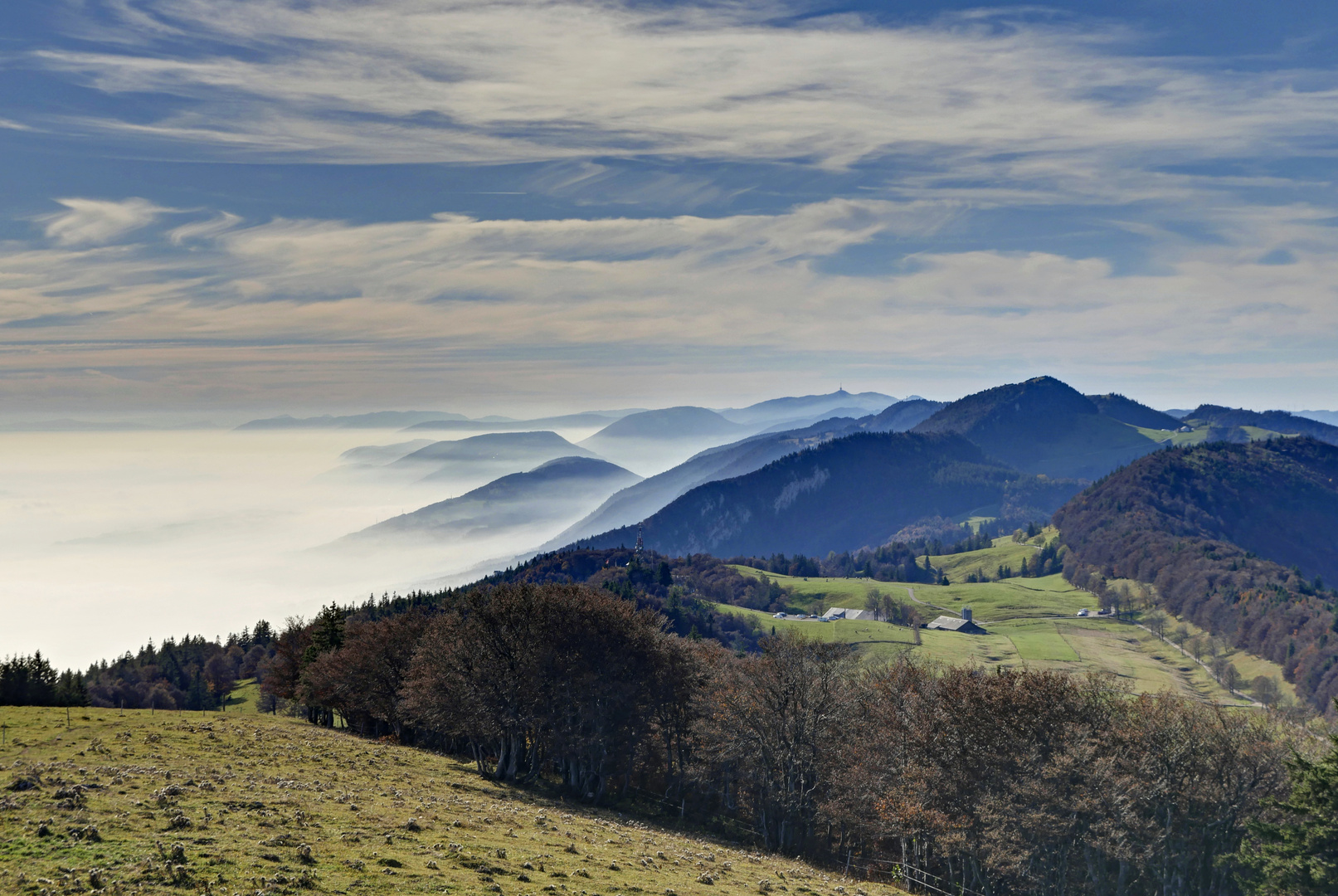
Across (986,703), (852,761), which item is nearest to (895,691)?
(852,761)

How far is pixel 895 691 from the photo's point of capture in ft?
244

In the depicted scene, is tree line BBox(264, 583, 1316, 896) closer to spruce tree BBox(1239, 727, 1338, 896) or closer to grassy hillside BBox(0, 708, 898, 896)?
spruce tree BBox(1239, 727, 1338, 896)

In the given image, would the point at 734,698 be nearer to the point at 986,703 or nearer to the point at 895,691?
the point at 895,691

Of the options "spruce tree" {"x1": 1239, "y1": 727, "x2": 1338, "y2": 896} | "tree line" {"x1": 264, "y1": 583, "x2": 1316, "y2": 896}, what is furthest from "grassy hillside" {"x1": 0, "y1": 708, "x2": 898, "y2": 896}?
"spruce tree" {"x1": 1239, "y1": 727, "x2": 1338, "y2": 896}

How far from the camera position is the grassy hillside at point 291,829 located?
26.8 m

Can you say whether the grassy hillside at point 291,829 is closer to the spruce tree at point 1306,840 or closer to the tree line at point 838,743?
the tree line at point 838,743

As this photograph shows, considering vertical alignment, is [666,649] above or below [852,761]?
above

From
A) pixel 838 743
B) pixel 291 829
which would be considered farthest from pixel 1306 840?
pixel 291 829

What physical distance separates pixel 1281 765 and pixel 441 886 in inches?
2515

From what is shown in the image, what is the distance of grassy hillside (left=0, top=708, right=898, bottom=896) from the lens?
26.8m

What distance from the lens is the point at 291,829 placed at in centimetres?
3306

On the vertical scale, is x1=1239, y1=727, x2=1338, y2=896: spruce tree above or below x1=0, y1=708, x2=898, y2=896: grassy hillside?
below

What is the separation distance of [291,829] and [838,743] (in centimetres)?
5273

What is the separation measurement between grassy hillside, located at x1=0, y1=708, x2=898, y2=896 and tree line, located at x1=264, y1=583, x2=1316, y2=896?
863cm
